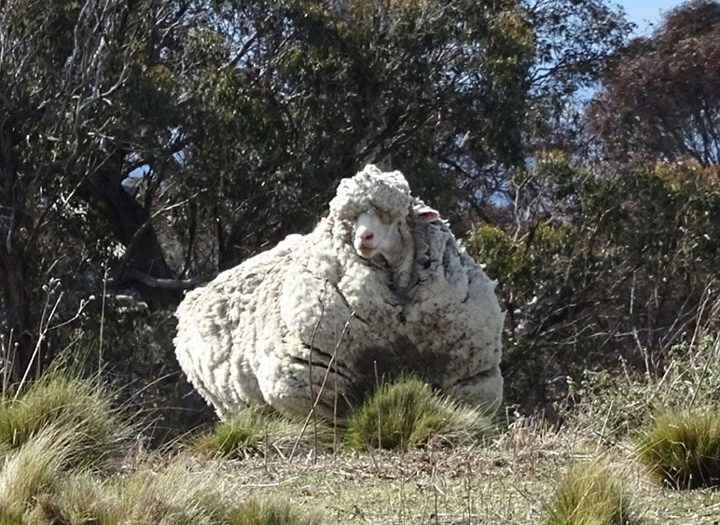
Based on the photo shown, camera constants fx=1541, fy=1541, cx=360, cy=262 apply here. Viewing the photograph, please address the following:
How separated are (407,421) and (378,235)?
1446mm

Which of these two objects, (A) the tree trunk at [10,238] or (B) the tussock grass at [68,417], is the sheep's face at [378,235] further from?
(A) the tree trunk at [10,238]

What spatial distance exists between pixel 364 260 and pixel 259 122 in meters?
10.7

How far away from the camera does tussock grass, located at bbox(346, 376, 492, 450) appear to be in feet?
23.6

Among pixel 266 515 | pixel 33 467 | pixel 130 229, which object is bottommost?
pixel 266 515

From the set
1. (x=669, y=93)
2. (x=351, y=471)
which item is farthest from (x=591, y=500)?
(x=669, y=93)

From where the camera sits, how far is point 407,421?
23.9 feet

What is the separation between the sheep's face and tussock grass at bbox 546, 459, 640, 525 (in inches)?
126

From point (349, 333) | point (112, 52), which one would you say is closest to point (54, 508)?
point (349, 333)

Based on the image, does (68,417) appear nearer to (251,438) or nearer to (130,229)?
(251,438)

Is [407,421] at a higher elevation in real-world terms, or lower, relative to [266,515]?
lower

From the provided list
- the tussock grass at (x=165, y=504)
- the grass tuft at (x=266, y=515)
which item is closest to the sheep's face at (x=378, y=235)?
the tussock grass at (x=165, y=504)

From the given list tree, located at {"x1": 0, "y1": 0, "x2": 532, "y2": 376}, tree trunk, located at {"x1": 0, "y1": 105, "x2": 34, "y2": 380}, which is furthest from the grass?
tree, located at {"x1": 0, "y1": 0, "x2": 532, "y2": 376}

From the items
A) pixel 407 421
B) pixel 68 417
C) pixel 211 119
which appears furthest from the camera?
pixel 211 119

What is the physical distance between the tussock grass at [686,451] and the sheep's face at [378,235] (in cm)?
270
